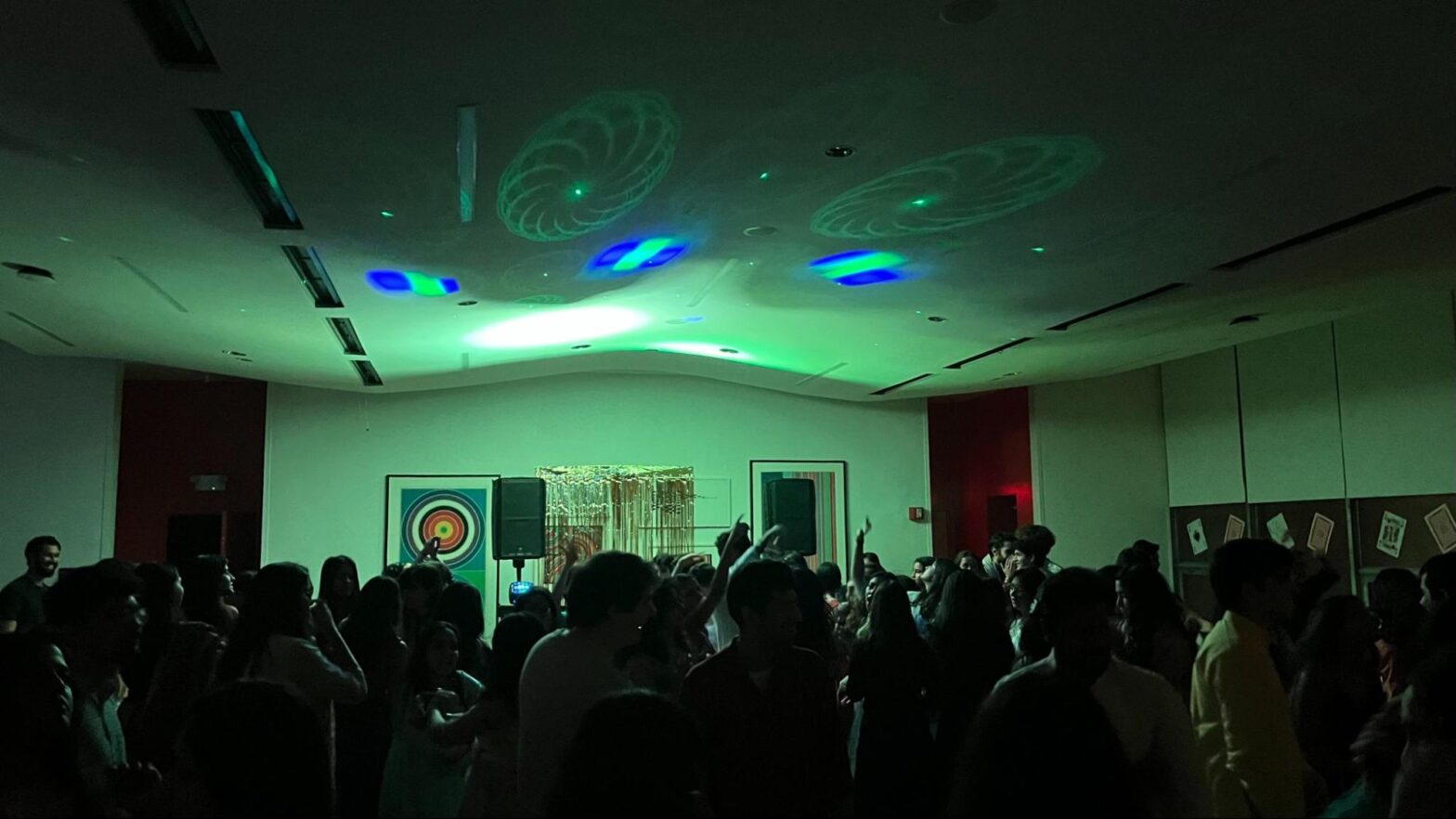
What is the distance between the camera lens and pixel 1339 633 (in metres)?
3.55

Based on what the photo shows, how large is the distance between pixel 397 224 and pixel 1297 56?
4592mm

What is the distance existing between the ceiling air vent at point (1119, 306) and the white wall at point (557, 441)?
479cm

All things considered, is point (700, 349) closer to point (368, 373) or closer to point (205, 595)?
point (368, 373)

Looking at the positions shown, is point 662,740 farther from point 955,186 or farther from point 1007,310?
point 1007,310

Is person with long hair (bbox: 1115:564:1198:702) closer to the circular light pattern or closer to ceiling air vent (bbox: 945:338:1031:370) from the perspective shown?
ceiling air vent (bbox: 945:338:1031:370)

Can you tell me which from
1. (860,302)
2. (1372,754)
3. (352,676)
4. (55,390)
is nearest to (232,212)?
(352,676)

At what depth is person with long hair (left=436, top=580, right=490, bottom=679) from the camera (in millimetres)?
4477

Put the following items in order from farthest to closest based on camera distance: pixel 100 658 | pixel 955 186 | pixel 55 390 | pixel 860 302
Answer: pixel 55 390 → pixel 860 302 → pixel 955 186 → pixel 100 658

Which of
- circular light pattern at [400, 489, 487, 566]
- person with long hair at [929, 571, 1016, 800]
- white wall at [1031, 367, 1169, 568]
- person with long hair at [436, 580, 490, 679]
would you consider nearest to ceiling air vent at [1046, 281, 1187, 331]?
white wall at [1031, 367, 1169, 568]

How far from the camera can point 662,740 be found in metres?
1.71

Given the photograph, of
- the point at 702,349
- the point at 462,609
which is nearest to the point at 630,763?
the point at 462,609

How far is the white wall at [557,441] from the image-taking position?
13.0m

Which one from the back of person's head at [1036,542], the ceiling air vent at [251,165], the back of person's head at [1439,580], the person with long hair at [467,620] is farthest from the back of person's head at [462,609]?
the back of person's head at [1439,580]

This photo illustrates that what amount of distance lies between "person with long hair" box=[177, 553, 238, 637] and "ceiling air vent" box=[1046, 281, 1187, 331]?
658 cm
